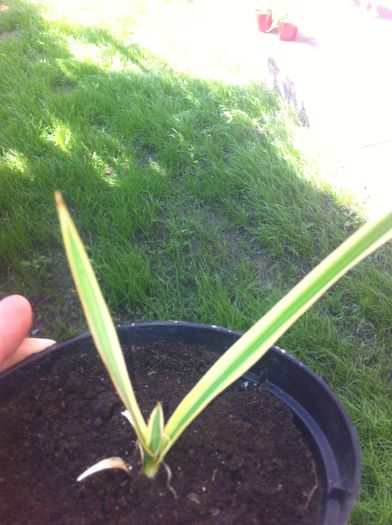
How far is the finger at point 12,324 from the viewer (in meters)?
1.05

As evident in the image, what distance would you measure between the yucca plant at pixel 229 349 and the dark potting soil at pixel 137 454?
96 millimetres

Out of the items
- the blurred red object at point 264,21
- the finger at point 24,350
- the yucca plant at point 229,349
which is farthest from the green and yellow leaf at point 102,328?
the blurred red object at point 264,21

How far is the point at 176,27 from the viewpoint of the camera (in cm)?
375

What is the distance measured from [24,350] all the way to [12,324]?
10cm

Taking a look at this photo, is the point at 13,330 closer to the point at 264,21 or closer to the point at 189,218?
the point at 189,218

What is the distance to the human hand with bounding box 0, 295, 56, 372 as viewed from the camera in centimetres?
106

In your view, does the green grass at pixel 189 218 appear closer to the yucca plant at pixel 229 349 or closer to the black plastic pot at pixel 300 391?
the black plastic pot at pixel 300 391

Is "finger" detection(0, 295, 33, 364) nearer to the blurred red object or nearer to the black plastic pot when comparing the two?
the black plastic pot

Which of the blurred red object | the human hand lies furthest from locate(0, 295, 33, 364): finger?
the blurred red object

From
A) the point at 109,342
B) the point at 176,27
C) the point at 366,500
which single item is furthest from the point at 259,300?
the point at 176,27

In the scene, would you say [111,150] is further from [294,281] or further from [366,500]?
[366,500]

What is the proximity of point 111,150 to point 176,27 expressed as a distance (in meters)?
1.73

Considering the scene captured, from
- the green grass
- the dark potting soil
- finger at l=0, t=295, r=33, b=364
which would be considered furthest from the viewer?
the green grass

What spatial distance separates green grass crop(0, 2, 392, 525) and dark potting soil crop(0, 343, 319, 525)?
0.56 m
